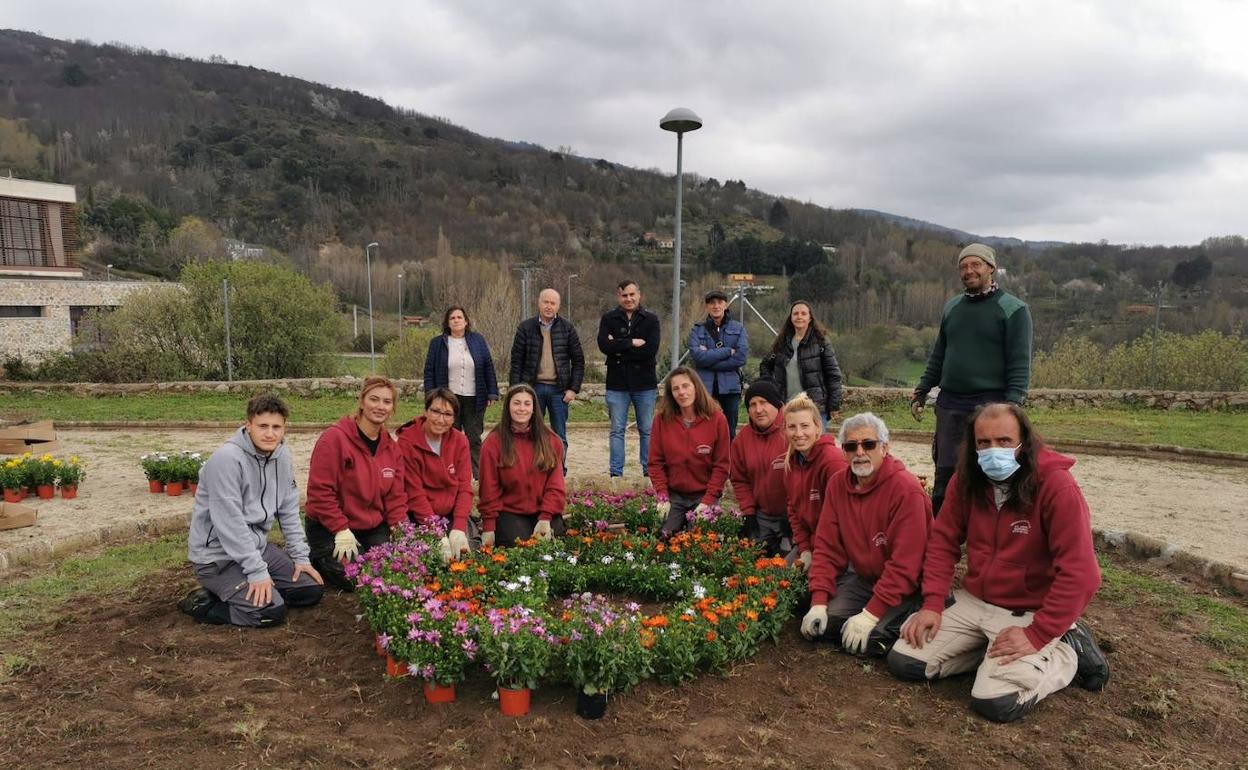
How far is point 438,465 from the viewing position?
540cm

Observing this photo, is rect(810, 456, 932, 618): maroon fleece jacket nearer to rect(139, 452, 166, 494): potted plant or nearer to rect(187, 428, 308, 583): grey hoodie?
rect(187, 428, 308, 583): grey hoodie

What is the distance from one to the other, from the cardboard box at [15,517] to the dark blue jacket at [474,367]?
3564 mm

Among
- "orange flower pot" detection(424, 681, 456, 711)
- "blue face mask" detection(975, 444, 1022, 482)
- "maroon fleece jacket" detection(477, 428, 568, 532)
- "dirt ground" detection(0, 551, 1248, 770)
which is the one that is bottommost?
"dirt ground" detection(0, 551, 1248, 770)

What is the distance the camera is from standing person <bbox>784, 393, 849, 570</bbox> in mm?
4711

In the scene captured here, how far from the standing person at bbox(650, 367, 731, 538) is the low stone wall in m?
9.26

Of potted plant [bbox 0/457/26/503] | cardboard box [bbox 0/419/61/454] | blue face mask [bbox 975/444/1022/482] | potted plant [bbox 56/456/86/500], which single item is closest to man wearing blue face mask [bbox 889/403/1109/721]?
blue face mask [bbox 975/444/1022/482]

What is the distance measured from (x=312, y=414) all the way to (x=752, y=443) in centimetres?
1181

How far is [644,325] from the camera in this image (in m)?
7.30

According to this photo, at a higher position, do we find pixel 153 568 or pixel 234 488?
pixel 234 488

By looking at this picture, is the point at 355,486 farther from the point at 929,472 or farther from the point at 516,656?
the point at 929,472

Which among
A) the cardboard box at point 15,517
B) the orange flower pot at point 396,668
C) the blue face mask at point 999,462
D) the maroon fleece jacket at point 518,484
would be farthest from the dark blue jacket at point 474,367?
the blue face mask at point 999,462

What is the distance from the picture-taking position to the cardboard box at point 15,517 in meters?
6.49

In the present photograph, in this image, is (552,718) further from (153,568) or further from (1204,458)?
(1204,458)

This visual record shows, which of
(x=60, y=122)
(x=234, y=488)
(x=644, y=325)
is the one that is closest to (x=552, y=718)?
(x=234, y=488)
